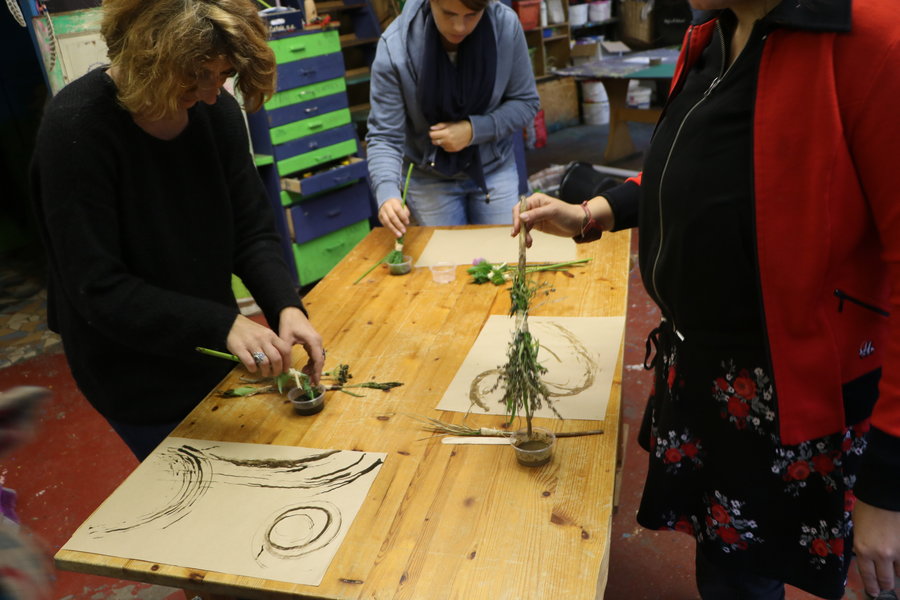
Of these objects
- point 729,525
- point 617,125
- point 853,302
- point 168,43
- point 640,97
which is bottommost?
point 617,125

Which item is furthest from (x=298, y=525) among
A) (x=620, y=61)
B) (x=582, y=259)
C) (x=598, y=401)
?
(x=620, y=61)

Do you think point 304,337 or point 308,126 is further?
point 308,126

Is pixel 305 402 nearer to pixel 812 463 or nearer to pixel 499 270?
pixel 499 270

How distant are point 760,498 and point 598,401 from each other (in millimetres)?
365

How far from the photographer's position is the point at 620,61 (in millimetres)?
6156

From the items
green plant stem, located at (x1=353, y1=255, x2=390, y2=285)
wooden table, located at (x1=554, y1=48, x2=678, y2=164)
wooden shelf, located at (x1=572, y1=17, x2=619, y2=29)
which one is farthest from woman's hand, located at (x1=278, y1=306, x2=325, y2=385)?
wooden shelf, located at (x1=572, y1=17, x2=619, y2=29)

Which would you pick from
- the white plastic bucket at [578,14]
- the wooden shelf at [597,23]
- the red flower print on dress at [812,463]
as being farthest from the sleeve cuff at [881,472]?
the wooden shelf at [597,23]

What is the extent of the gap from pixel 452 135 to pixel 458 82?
7.4 inches

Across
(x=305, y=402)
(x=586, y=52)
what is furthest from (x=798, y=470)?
(x=586, y=52)

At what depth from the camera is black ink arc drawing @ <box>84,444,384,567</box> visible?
1.13 m

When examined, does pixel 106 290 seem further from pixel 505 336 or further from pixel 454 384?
pixel 505 336

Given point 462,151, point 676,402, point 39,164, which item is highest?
point 39,164

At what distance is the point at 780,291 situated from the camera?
39.8 inches

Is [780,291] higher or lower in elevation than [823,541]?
higher
